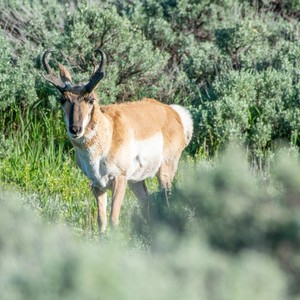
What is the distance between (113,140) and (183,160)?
59.7 inches

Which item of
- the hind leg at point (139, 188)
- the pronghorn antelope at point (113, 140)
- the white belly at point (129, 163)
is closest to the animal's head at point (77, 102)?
the pronghorn antelope at point (113, 140)

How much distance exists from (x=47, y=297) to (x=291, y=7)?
452 inches

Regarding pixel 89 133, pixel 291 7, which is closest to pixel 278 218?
pixel 89 133

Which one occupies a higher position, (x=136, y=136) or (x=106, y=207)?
(x=136, y=136)

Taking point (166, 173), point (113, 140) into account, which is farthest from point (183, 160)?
point (113, 140)

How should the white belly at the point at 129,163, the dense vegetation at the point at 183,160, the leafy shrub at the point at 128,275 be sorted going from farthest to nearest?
the white belly at the point at 129,163, the dense vegetation at the point at 183,160, the leafy shrub at the point at 128,275

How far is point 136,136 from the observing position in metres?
8.86

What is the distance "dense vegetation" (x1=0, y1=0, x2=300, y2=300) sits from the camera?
327 cm

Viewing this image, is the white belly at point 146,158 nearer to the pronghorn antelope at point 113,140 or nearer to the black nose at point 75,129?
the pronghorn antelope at point 113,140

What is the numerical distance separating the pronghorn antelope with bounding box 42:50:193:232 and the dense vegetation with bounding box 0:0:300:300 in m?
0.27

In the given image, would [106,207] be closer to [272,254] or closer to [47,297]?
[272,254]

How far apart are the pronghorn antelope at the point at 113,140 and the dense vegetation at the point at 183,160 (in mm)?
274

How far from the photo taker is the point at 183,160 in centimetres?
999

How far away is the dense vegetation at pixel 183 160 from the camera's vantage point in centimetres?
327
